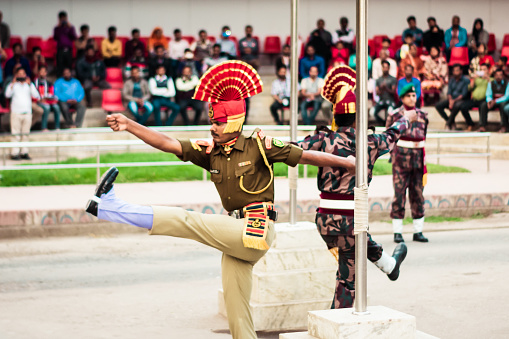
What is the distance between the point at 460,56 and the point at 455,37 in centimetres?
80

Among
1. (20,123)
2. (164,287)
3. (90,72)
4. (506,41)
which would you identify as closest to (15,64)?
(90,72)

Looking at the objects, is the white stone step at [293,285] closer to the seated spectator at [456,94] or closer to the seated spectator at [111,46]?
the seated spectator at [456,94]

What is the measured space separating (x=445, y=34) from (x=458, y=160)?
6.48 meters

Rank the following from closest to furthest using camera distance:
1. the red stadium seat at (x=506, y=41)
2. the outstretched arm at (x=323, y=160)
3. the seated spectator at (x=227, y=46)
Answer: the outstretched arm at (x=323, y=160)
the seated spectator at (x=227, y=46)
the red stadium seat at (x=506, y=41)

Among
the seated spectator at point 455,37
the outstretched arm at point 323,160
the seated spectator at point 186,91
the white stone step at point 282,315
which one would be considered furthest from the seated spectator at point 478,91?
the outstretched arm at point 323,160

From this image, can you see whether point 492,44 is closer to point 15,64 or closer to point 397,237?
point 15,64

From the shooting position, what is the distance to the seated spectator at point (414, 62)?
2220cm

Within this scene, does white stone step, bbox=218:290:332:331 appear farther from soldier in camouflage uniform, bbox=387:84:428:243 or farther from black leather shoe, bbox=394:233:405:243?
black leather shoe, bbox=394:233:405:243

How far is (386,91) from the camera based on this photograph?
2133 cm

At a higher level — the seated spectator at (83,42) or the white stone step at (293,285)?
the seated spectator at (83,42)

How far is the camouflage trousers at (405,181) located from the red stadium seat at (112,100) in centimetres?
1161

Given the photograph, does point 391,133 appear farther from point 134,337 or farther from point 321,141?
point 134,337

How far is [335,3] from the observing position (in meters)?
26.3

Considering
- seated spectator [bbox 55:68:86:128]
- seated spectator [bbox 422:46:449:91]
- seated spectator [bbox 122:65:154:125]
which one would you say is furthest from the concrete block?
seated spectator [bbox 422:46:449:91]
